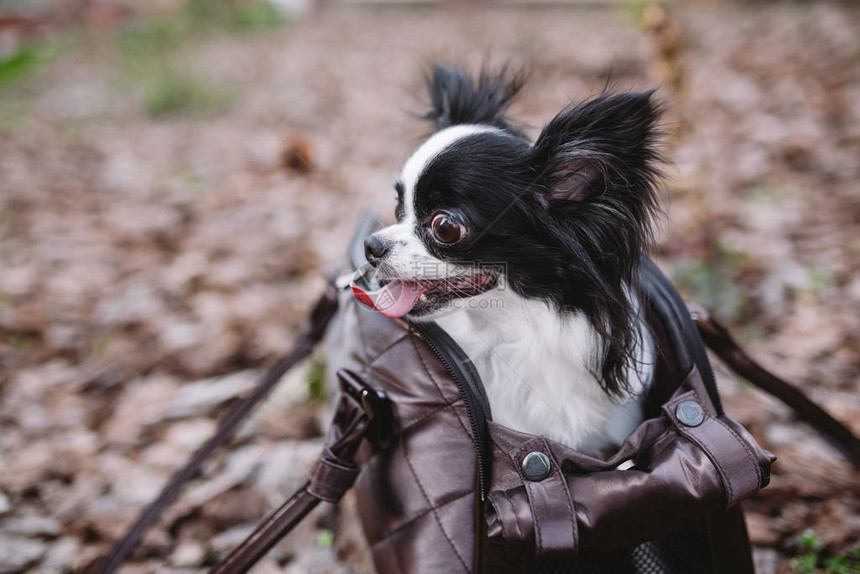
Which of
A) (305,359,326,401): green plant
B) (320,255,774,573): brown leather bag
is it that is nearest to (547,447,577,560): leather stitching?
(320,255,774,573): brown leather bag

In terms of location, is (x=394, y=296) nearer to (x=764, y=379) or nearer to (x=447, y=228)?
(x=447, y=228)

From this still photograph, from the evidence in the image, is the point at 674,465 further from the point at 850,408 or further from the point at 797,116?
the point at 797,116

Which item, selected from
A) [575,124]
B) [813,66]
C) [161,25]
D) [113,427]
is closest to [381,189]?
[113,427]

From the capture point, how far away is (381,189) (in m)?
3.38

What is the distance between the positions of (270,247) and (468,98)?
1.82 m

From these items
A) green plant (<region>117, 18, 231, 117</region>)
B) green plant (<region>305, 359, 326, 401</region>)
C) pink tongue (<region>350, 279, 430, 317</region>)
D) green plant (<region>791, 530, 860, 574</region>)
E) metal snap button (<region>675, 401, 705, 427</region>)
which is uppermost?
pink tongue (<region>350, 279, 430, 317</region>)

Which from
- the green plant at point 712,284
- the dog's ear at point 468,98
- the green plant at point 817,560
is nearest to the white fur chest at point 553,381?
the dog's ear at point 468,98

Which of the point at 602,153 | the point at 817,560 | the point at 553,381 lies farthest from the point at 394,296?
the point at 817,560

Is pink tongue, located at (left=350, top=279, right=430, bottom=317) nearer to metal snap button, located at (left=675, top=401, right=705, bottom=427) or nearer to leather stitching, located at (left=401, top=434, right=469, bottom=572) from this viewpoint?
leather stitching, located at (left=401, top=434, right=469, bottom=572)

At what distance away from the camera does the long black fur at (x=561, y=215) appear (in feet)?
3.50

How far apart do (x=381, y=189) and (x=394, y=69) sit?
8.59 ft

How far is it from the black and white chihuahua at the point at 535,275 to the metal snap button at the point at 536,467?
0.58 ft

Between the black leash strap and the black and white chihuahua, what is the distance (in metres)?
0.40

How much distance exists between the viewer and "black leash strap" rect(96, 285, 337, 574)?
138 centimetres
